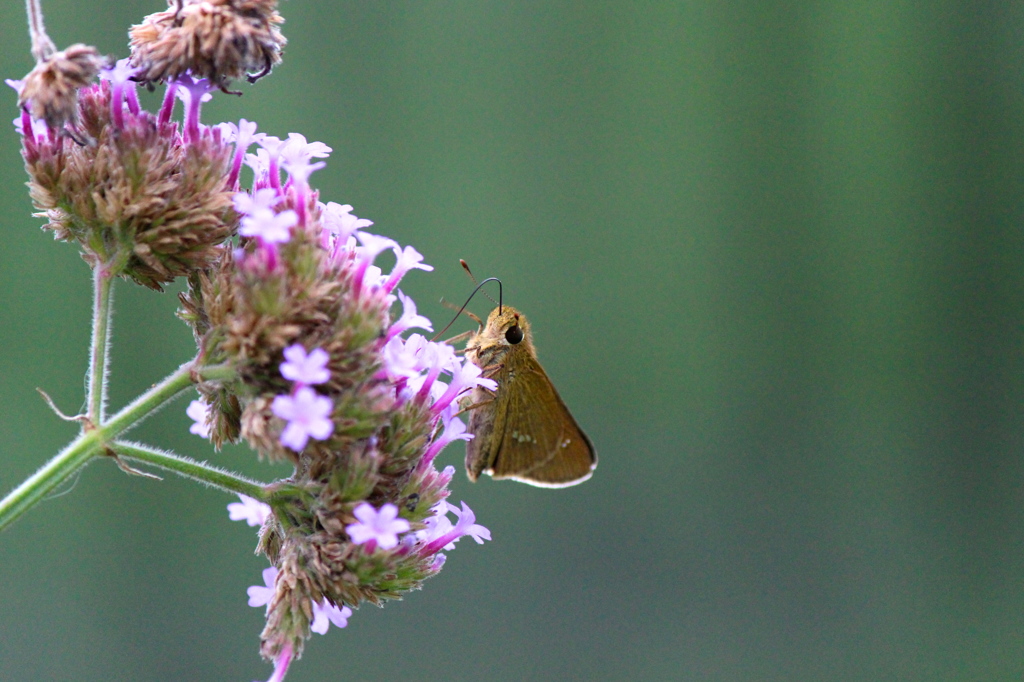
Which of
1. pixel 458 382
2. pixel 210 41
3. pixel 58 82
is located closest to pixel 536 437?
pixel 458 382

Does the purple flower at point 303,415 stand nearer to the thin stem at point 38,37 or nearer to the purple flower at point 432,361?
the purple flower at point 432,361

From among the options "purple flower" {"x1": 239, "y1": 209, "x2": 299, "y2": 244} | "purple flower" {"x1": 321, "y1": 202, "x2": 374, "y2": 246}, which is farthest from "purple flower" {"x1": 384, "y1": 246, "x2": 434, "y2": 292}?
"purple flower" {"x1": 239, "y1": 209, "x2": 299, "y2": 244}

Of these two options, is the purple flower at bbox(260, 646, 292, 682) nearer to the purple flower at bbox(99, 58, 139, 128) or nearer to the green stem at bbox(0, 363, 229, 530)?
the green stem at bbox(0, 363, 229, 530)

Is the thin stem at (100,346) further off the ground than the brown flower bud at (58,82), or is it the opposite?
the brown flower bud at (58,82)

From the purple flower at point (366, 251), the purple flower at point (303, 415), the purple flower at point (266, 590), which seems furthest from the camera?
the purple flower at point (266, 590)

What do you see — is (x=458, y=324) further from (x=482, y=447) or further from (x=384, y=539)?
(x=384, y=539)

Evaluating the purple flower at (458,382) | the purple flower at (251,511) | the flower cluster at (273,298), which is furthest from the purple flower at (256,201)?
the purple flower at (251,511)
